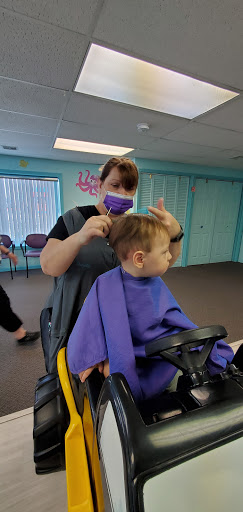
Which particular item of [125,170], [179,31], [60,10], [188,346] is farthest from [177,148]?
[188,346]

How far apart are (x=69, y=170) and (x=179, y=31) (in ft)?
12.9

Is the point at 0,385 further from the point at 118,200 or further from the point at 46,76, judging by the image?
the point at 46,76

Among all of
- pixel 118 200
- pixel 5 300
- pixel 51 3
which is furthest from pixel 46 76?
pixel 5 300

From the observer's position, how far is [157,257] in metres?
0.71

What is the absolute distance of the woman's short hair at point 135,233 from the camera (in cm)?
69

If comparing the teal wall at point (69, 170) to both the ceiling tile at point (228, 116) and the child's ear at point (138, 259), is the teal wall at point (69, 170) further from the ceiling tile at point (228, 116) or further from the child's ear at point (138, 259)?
the child's ear at point (138, 259)

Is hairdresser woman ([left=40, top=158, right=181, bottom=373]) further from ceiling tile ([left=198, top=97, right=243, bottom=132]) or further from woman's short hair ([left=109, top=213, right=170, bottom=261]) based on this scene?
ceiling tile ([left=198, top=97, right=243, bottom=132])

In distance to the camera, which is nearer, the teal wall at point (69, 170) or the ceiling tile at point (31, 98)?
the ceiling tile at point (31, 98)

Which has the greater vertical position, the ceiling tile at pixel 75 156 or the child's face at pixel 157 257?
the ceiling tile at pixel 75 156

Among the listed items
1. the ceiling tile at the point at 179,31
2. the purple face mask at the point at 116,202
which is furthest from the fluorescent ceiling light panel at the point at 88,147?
the purple face mask at the point at 116,202

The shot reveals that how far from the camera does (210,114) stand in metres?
2.08

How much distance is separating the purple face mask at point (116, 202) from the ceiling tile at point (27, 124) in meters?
2.06

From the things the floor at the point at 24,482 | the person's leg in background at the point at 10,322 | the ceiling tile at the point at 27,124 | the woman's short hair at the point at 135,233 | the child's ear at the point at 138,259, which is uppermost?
the ceiling tile at the point at 27,124

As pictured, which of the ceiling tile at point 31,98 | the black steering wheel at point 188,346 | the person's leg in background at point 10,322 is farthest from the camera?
the person's leg in background at point 10,322
